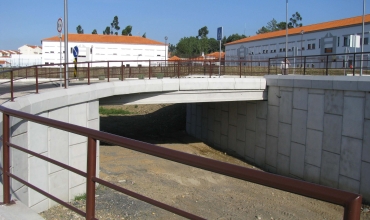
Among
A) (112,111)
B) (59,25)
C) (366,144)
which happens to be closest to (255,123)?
(366,144)

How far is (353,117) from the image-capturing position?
1423cm

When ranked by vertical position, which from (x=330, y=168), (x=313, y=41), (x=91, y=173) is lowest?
(x=330, y=168)

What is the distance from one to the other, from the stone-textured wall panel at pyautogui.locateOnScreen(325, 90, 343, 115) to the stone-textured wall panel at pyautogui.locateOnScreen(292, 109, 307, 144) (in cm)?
131

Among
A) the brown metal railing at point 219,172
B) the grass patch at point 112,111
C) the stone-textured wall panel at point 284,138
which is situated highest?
the brown metal railing at point 219,172

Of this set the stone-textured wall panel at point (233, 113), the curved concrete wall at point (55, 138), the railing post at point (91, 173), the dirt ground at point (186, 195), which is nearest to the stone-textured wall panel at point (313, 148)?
the dirt ground at point (186, 195)

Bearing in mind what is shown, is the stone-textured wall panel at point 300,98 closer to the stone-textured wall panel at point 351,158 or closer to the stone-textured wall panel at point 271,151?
the stone-textured wall panel at point 271,151

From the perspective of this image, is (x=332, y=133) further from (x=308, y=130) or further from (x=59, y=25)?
(x=59, y=25)

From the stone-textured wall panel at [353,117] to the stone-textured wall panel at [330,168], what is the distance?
3.73ft

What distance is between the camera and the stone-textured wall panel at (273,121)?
18.3 metres

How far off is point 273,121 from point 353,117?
4.80 metres

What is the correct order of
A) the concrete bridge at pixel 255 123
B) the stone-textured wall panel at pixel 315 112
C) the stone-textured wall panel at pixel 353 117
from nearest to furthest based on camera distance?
the concrete bridge at pixel 255 123
the stone-textured wall panel at pixel 353 117
the stone-textured wall panel at pixel 315 112

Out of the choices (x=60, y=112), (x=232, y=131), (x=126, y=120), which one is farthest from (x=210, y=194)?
(x=126, y=120)

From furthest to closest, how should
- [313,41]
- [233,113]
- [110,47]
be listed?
1. [110,47]
2. [313,41]
3. [233,113]

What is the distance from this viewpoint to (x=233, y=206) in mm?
10617
